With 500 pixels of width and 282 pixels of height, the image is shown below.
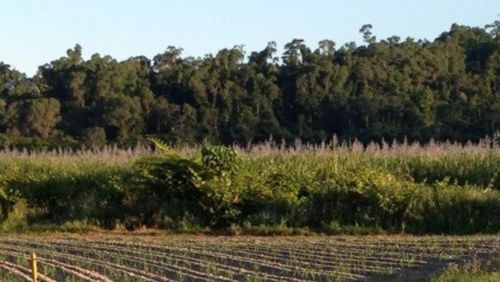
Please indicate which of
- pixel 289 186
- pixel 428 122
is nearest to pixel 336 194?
pixel 289 186

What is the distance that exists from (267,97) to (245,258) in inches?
1048

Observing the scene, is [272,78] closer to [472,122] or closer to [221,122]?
[221,122]

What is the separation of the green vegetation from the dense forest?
10680mm

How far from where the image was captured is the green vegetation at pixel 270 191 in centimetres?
2292

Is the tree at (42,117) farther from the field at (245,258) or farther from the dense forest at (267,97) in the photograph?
the field at (245,258)

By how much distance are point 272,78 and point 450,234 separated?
2318 cm

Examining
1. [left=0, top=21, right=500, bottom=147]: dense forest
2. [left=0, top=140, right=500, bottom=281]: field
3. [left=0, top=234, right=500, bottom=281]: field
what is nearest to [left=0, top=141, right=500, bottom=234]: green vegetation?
[left=0, top=140, right=500, bottom=281]: field

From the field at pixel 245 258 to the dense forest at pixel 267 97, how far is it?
18771mm

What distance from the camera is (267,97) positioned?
138 ft

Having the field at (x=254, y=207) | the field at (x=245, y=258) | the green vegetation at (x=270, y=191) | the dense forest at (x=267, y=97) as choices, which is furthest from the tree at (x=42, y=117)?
the field at (x=245, y=258)

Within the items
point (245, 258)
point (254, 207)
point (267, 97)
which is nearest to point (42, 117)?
point (267, 97)

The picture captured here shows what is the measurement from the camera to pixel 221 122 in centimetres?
4159

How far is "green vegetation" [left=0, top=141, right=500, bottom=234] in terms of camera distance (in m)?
22.9

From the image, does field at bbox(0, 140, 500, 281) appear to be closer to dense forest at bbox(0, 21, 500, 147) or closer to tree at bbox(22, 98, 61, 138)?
dense forest at bbox(0, 21, 500, 147)
